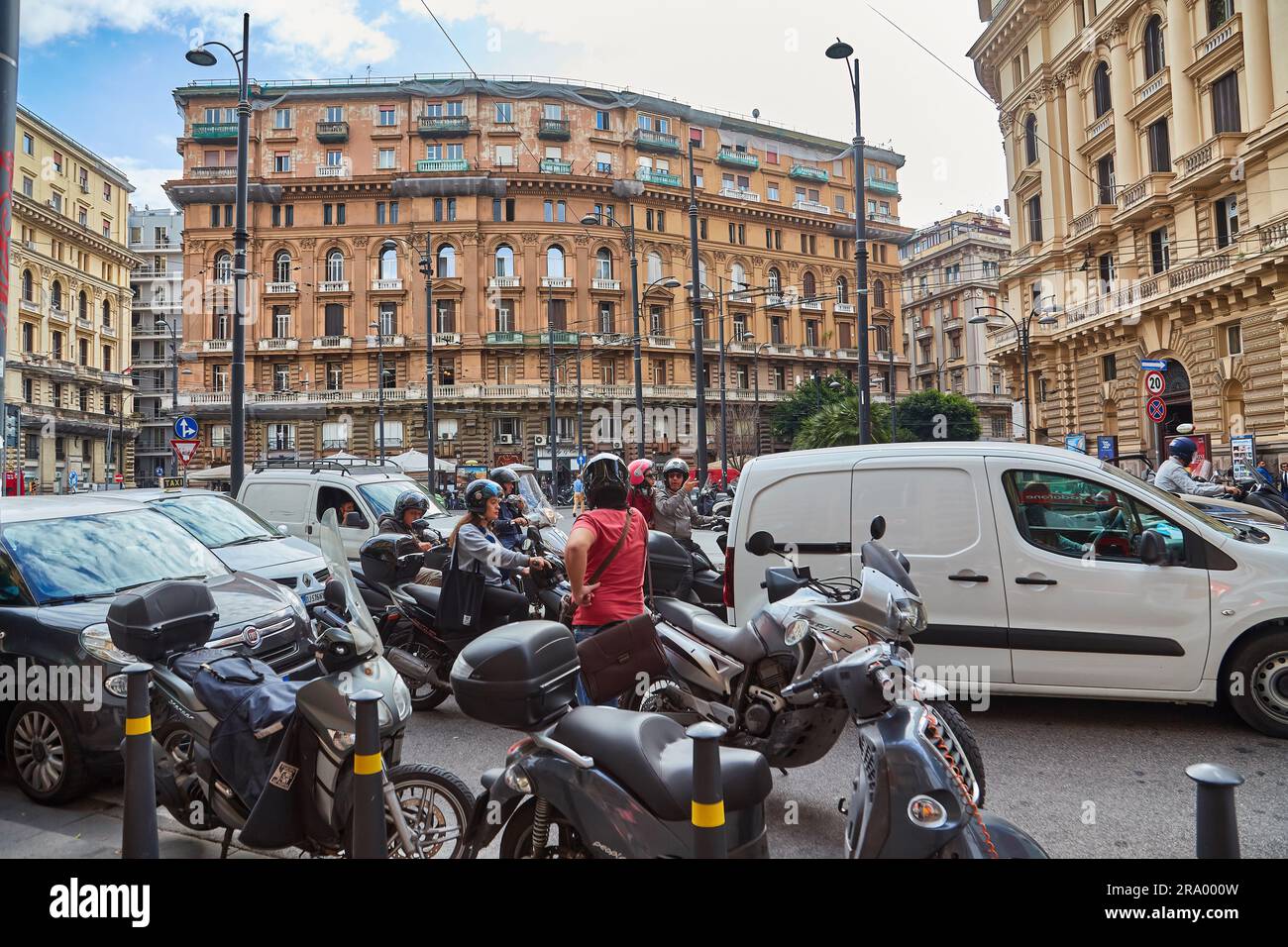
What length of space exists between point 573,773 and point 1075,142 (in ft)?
124

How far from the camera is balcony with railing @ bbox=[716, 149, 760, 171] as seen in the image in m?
58.0

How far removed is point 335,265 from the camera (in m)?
52.4

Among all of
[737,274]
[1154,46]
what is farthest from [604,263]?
[1154,46]

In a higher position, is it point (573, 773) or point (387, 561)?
point (387, 561)

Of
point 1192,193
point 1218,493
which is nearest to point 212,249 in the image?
point 1192,193

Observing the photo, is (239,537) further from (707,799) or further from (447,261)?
(447,261)

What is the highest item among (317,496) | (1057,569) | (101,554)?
(317,496)

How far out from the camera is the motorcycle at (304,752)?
118 inches

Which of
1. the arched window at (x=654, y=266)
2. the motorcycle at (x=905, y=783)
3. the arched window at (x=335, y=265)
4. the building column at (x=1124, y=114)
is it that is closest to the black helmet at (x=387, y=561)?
the motorcycle at (x=905, y=783)

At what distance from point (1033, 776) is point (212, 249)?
191ft

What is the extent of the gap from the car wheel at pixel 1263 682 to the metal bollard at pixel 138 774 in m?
5.68

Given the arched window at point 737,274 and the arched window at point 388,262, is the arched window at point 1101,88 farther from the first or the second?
the arched window at point 388,262

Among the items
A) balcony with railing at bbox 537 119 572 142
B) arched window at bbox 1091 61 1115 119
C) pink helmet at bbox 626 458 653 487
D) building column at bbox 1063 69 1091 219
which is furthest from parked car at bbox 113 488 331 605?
balcony with railing at bbox 537 119 572 142

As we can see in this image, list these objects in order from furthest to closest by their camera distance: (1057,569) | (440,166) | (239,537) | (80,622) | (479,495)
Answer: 1. (440,166)
2. (239,537)
3. (479,495)
4. (1057,569)
5. (80,622)
